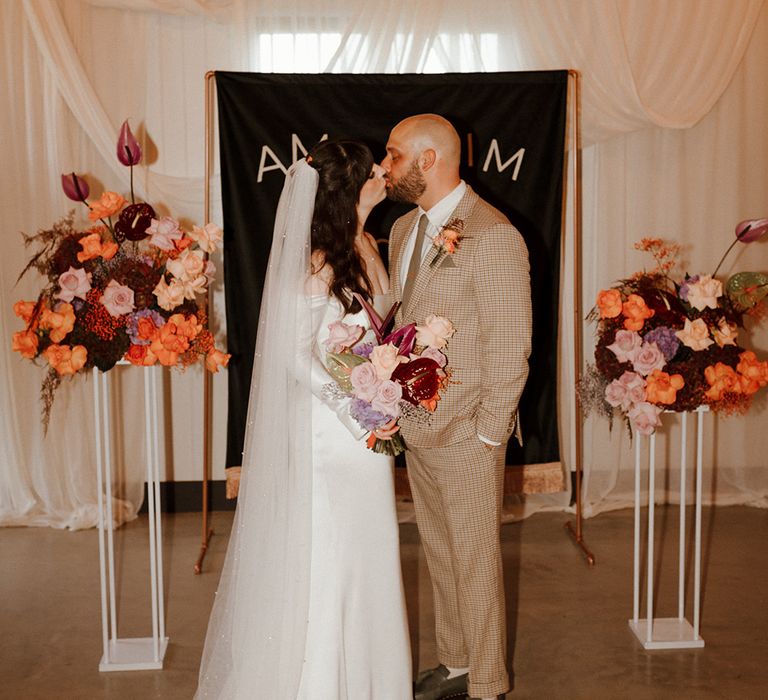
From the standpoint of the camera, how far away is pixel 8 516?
512 cm

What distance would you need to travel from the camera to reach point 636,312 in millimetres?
3324

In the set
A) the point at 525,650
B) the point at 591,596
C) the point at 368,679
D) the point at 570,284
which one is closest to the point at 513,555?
the point at 591,596

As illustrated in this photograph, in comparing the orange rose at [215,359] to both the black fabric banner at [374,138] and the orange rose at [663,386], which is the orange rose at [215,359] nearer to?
the black fabric banner at [374,138]

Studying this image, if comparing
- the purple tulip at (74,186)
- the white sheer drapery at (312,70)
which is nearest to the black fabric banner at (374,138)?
the white sheer drapery at (312,70)

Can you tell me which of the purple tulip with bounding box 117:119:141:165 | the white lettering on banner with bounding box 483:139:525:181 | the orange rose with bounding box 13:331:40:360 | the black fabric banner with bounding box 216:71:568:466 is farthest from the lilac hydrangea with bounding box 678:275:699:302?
the orange rose with bounding box 13:331:40:360

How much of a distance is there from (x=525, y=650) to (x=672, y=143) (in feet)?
9.88

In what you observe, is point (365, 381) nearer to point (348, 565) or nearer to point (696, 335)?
point (348, 565)

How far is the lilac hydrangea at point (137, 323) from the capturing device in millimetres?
3238

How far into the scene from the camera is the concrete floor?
11.2ft

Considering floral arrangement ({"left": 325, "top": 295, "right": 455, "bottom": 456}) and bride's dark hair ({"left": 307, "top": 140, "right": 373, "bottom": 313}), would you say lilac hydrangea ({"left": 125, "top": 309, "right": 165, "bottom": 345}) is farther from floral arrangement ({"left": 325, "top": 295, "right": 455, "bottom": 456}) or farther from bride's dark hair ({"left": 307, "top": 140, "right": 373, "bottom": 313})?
floral arrangement ({"left": 325, "top": 295, "right": 455, "bottom": 456})

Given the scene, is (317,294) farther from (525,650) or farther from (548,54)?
(548,54)

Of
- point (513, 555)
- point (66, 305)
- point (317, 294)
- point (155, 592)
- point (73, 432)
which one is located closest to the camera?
point (317, 294)

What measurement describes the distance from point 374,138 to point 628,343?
190 cm

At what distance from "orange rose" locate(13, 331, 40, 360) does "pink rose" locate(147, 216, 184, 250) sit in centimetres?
52
